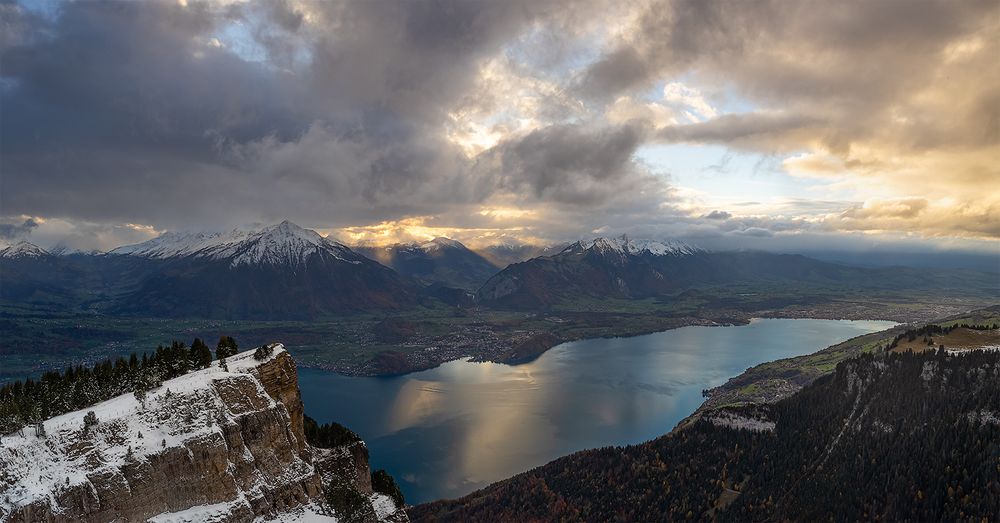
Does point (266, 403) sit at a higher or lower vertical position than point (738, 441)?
higher

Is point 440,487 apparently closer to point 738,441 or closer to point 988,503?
point 738,441

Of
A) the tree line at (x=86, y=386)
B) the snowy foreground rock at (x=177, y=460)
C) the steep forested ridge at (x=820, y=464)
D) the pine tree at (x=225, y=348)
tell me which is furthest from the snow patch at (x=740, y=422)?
the tree line at (x=86, y=386)

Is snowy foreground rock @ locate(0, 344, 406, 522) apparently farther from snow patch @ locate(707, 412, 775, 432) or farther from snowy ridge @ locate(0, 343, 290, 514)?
snow patch @ locate(707, 412, 775, 432)

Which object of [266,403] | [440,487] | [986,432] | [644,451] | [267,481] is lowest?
[440,487]

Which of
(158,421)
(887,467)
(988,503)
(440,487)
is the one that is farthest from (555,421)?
(158,421)

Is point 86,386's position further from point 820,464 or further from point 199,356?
point 820,464

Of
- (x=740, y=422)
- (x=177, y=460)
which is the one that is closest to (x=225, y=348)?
(x=177, y=460)

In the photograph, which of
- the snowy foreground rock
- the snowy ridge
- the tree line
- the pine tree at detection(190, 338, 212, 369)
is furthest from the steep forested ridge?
the snowy ridge
